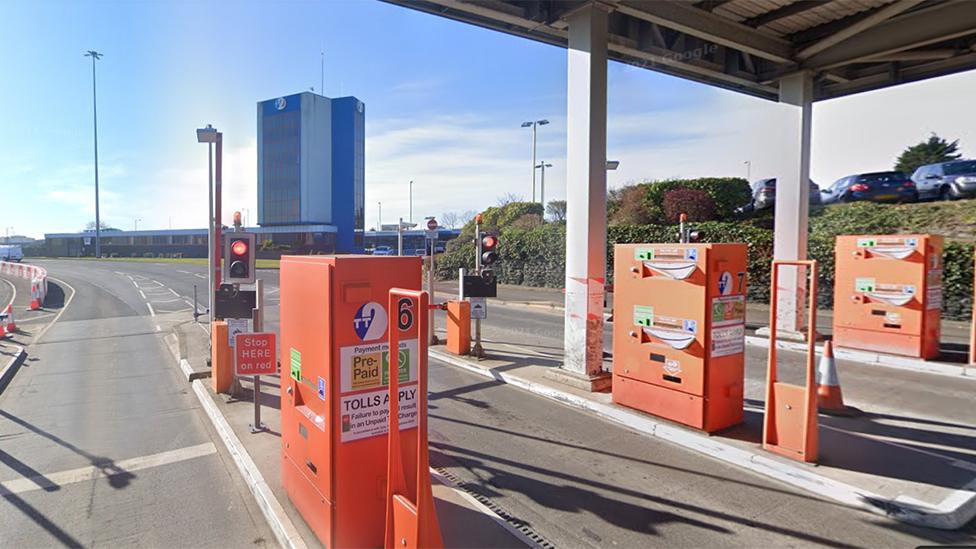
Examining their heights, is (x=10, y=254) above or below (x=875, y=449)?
above

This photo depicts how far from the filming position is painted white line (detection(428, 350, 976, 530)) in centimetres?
427

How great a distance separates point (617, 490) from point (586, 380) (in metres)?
3.03

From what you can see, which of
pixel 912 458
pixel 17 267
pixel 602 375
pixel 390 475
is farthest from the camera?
pixel 17 267

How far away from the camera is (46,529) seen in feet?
14.3

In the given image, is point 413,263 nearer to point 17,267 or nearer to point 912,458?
point 912,458

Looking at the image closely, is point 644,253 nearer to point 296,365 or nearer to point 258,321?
point 296,365

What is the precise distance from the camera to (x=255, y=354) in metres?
5.96

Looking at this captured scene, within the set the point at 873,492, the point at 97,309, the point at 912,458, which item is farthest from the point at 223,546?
the point at 97,309

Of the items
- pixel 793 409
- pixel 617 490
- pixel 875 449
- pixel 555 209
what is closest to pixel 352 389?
pixel 617 490

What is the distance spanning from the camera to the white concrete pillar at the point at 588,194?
7.78 m

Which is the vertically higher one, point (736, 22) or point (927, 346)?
point (736, 22)

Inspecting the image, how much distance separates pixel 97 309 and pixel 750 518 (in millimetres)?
24406

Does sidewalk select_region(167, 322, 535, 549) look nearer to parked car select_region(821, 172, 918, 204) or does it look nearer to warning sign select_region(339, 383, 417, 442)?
warning sign select_region(339, 383, 417, 442)

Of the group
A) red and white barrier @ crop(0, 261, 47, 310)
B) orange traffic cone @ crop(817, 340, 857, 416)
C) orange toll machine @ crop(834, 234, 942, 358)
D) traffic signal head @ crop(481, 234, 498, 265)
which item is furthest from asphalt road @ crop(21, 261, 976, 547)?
red and white barrier @ crop(0, 261, 47, 310)
